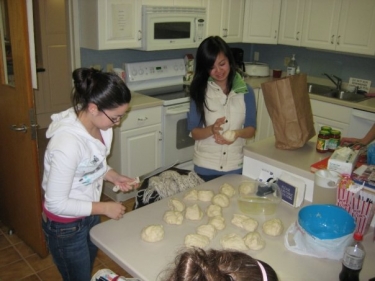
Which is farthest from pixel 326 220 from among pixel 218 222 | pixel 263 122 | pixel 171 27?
pixel 263 122

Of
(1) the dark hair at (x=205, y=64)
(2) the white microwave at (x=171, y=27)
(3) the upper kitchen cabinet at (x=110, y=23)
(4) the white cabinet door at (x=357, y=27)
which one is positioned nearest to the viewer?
(1) the dark hair at (x=205, y=64)

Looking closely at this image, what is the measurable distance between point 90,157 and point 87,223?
0.30 meters

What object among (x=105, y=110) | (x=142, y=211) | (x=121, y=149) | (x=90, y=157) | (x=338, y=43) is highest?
(x=338, y=43)

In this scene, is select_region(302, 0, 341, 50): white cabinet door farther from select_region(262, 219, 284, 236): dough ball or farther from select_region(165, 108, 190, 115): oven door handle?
select_region(262, 219, 284, 236): dough ball

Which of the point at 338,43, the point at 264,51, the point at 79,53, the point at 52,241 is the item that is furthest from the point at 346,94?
the point at 52,241

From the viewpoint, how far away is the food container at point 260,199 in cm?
152

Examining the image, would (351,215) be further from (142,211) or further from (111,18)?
(111,18)

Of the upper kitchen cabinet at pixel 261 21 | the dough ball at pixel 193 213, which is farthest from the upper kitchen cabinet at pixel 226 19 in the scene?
the dough ball at pixel 193 213

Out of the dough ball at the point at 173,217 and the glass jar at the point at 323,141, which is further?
the glass jar at the point at 323,141

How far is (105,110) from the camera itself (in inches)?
52.3

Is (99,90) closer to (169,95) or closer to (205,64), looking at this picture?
(205,64)

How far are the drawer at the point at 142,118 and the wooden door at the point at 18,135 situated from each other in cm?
82

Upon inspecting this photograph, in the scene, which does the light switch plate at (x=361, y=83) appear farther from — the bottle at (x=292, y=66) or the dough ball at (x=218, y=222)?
the dough ball at (x=218, y=222)

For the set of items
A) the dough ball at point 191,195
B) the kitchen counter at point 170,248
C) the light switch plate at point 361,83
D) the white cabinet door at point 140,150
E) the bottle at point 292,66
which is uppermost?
the bottle at point 292,66
